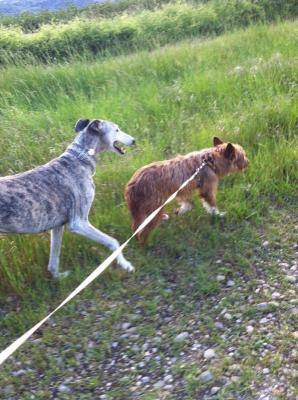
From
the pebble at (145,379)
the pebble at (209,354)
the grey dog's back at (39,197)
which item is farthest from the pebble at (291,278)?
the grey dog's back at (39,197)

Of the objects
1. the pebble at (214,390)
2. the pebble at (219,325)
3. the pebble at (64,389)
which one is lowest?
the pebble at (219,325)

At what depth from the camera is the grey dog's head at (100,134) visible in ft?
15.8

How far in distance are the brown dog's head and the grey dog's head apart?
0.93m

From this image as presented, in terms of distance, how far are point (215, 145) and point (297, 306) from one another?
2.08m

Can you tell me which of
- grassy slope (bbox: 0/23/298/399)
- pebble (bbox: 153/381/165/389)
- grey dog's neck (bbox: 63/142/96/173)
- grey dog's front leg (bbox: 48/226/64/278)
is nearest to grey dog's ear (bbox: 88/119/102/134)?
grey dog's neck (bbox: 63/142/96/173)

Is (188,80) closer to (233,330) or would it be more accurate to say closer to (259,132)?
(259,132)

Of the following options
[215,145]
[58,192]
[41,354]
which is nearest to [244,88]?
[215,145]

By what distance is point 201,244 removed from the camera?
4797mm

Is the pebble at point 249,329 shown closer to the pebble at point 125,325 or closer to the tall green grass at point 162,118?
the pebble at point 125,325

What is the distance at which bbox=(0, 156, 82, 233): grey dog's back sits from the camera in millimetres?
4148

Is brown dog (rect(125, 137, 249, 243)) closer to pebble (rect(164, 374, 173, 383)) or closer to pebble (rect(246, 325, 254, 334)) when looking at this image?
pebble (rect(246, 325, 254, 334))

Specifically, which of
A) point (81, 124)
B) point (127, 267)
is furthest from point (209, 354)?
point (81, 124)

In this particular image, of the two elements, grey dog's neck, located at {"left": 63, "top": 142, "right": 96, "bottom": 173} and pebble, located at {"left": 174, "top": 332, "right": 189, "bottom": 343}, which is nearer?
pebble, located at {"left": 174, "top": 332, "right": 189, "bottom": 343}

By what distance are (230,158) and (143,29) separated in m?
10.2
